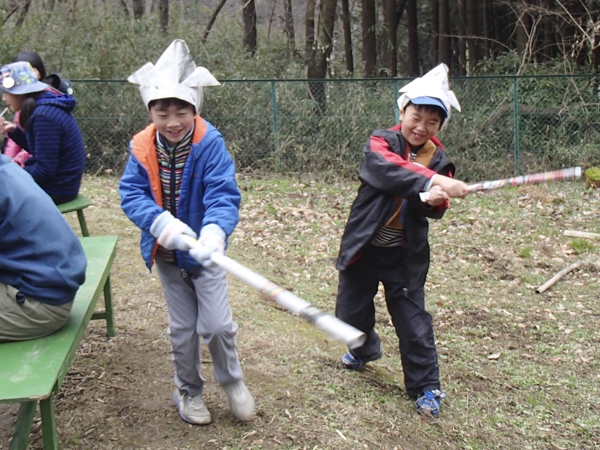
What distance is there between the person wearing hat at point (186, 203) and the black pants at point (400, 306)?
884 mm

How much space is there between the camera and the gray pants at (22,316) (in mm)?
2730

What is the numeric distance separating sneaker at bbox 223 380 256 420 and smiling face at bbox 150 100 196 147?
47.5 inches

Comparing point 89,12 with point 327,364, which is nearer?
point 327,364

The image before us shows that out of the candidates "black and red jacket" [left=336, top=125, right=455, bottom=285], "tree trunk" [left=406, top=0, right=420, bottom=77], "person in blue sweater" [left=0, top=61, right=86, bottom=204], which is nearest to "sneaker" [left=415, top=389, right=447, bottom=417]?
"black and red jacket" [left=336, top=125, right=455, bottom=285]

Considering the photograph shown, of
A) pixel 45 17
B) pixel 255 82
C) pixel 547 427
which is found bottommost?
pixel 547 427

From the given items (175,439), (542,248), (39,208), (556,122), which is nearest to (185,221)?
(39,208)

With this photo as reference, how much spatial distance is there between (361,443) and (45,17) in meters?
10.9

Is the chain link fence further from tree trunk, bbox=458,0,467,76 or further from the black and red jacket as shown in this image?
the black and red jacket

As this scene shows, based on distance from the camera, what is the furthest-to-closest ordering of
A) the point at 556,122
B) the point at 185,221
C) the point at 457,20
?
1. the point at 457,20
2. the point at 556,122
3. the point at 185,221

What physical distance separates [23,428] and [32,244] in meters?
0.72

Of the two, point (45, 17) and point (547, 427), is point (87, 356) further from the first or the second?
point (45, 17)

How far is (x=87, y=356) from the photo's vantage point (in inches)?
160

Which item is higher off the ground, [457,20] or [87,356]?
[457,20]

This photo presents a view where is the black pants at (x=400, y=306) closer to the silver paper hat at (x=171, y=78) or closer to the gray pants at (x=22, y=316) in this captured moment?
the silver paper hat at (x=171, y=78)
